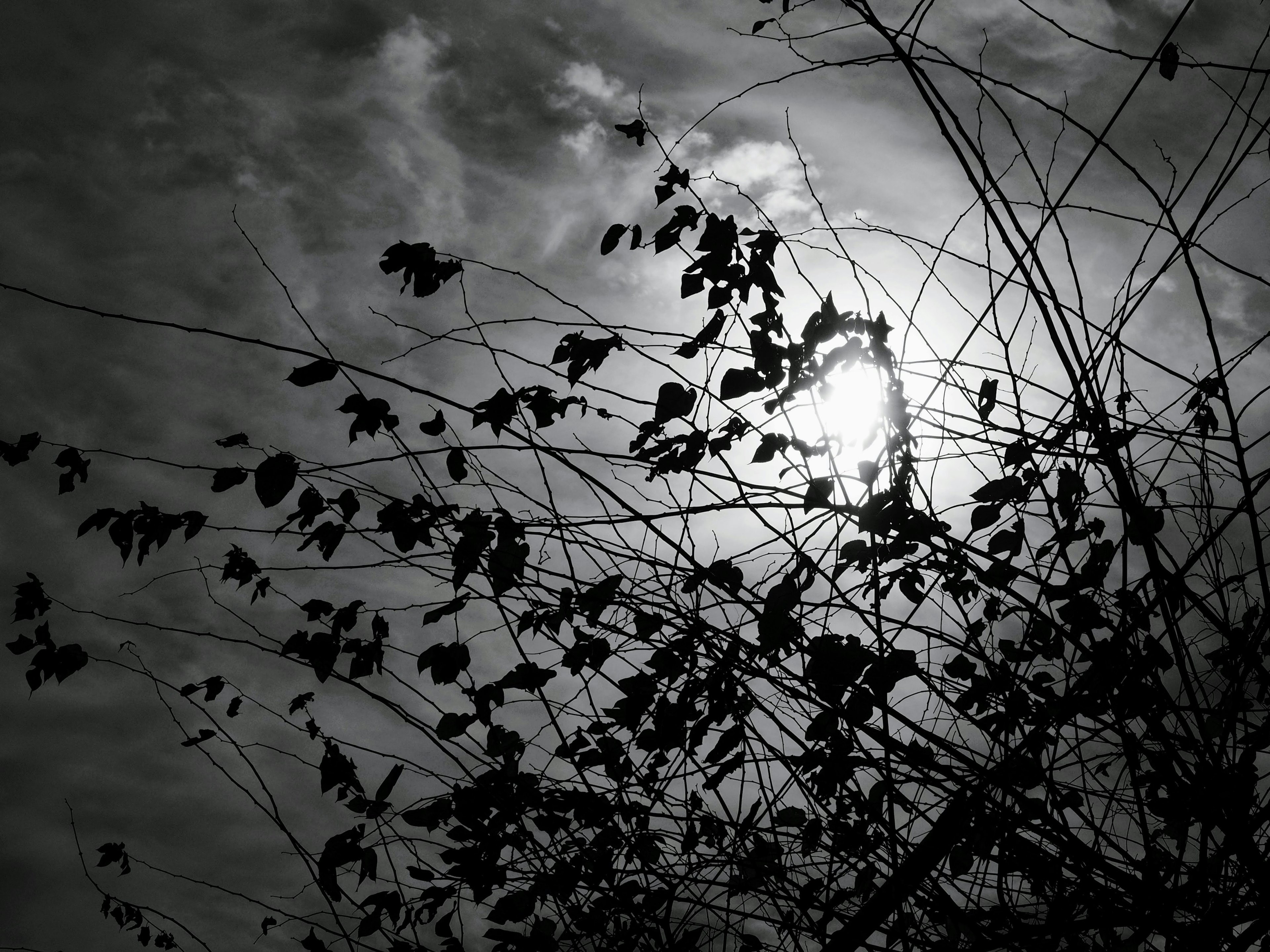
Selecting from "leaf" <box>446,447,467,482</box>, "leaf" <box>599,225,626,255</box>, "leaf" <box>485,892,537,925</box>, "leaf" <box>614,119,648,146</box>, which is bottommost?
"leaf" <box>485,892,537,925</box>

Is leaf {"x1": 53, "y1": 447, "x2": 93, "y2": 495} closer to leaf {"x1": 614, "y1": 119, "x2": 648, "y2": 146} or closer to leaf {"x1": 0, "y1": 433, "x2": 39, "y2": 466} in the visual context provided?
leaf {"x1": 0, "y1": 433, "x2": 39, "y2": 466}

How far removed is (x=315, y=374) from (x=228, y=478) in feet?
1.05

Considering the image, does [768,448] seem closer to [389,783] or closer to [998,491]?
[998,491]

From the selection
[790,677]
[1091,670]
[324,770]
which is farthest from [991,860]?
[324,770]

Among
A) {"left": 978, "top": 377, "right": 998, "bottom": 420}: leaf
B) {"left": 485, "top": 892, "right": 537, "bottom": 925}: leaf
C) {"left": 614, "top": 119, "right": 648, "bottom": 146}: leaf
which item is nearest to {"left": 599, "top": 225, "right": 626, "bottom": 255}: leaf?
{"left": 614, "top": 119, "right": 648, "bottom": 146}: leaf

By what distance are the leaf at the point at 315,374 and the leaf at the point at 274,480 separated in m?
0.16

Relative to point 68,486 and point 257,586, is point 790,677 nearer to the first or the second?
point 257,586

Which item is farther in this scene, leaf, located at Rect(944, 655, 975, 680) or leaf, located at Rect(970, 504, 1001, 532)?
leaf, located at Rect(944, 655, 975, 680)

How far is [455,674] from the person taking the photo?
1639 mm

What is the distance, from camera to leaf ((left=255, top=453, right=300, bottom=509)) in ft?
5.26

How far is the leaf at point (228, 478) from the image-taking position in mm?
1704

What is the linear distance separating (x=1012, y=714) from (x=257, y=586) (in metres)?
2.00

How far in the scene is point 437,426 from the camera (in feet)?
5.99

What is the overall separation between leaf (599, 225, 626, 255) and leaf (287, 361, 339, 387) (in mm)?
660
